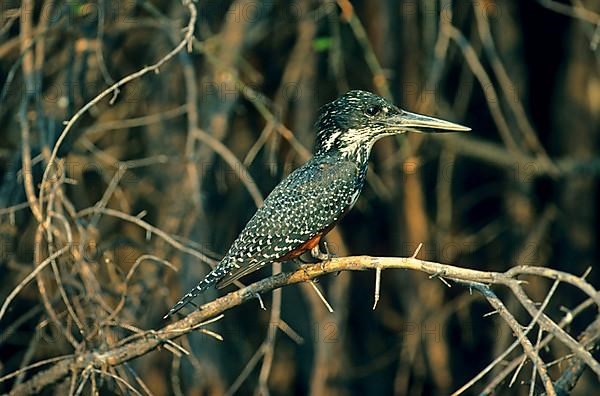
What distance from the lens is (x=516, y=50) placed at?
190 inches

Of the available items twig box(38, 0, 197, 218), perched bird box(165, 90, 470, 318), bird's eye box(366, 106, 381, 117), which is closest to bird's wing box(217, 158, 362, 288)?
perched bird box(165, 90, 470, 318)

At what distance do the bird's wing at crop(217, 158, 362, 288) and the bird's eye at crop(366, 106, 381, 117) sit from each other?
6.9 inches

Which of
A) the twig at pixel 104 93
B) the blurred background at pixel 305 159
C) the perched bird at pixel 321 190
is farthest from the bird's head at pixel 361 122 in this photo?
the twig at pixel 104 93

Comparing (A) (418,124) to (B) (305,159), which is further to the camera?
(B) (305,159)

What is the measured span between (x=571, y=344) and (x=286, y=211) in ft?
4.44

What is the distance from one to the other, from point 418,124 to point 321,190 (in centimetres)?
38

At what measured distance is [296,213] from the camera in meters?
3.12

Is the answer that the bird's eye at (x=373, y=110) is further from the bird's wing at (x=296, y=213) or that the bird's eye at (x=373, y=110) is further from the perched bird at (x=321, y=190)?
the bird's wing at (x=296, y=213)

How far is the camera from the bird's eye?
326 centimetres

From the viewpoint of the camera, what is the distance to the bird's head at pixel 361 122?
3.25 metres

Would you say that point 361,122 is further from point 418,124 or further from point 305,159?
point 305,159

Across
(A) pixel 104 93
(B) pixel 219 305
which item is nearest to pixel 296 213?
(B) pixel 219 305

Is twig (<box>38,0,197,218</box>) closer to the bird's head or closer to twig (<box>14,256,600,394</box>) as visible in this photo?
twig (<box>14,256,600,394</box>)

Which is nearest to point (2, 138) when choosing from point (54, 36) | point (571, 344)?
point (54, 36)
